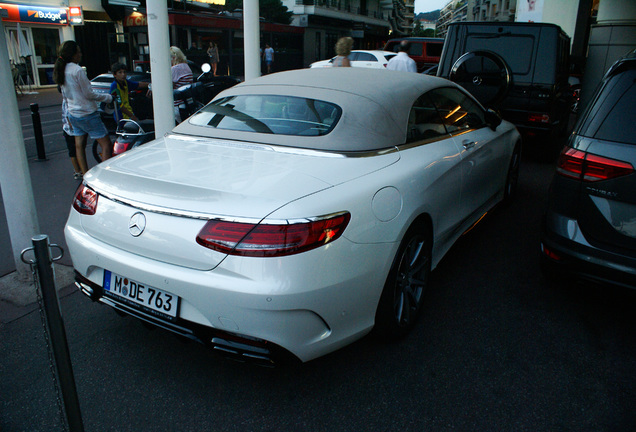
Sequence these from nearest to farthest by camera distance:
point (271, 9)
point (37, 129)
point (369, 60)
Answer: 1. point (37, 129)
2. point (369, 60)
3. point (271, 9)

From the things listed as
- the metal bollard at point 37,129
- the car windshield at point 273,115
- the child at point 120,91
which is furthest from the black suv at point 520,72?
the metal bollard at point 37,129

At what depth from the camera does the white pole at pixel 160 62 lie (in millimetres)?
5086

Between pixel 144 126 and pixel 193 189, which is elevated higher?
pixel 193 189

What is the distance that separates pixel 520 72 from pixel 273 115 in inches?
219

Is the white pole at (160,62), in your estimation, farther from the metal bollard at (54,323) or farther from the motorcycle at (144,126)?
the metal bollard at (54,323)

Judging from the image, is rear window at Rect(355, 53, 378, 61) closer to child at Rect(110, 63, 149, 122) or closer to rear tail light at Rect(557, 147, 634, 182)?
child at Rect(110, 63, 149, 122)

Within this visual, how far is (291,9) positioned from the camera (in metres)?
45.8

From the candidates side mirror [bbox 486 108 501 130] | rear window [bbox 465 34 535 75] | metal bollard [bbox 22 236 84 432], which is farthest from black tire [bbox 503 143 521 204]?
metal bollard [bbox 22 236 84 432]

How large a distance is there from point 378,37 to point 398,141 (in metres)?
62.3

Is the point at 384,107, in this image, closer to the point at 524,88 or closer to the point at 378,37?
the point at 524,88

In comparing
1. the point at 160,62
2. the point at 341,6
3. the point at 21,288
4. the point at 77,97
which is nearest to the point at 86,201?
the point at 21,288

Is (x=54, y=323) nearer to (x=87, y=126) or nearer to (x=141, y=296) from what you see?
(x=141, y=296)

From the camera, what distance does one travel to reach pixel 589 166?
299 cm

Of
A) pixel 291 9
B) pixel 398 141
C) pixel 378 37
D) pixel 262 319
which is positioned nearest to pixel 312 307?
pixel 262 319
